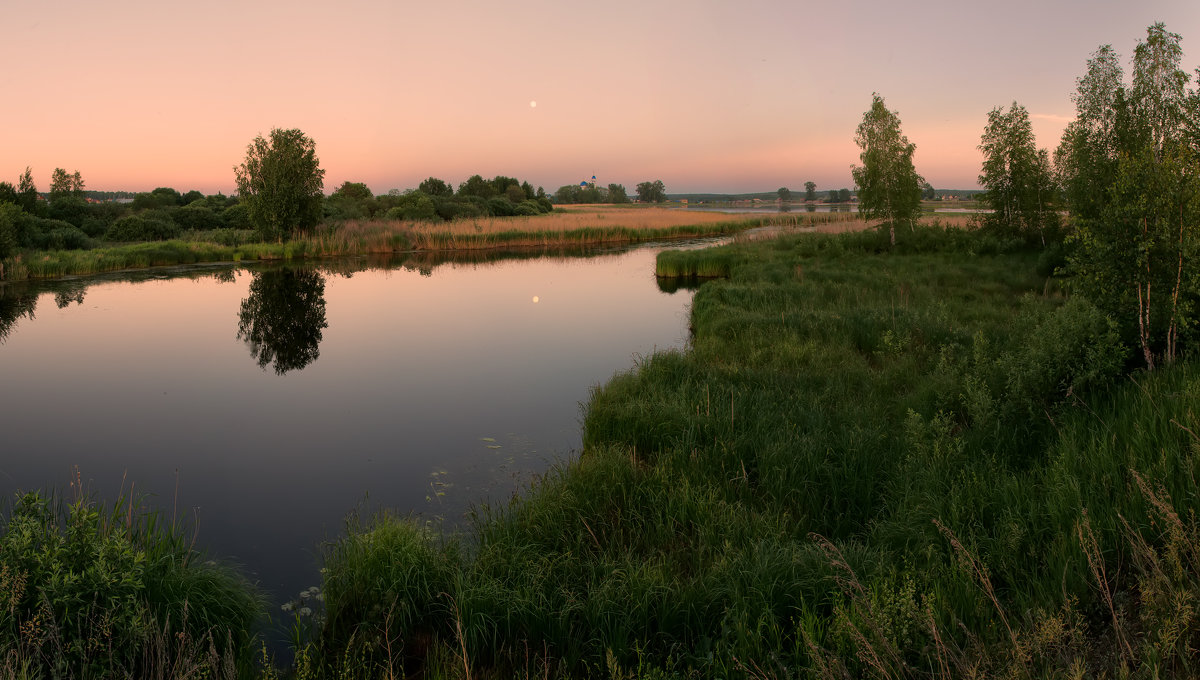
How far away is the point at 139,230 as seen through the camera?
117 feet

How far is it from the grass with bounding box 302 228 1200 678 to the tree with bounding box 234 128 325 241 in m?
32.8

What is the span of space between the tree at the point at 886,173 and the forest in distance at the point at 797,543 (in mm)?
19801

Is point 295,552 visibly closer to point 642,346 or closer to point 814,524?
point 814,524

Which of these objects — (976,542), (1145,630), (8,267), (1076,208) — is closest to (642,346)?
(976,542)

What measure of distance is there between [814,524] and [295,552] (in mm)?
4614

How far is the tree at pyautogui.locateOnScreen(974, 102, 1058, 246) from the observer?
75.4 feet

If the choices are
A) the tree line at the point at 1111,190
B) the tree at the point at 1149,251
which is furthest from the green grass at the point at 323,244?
the tree at the point at 1149,251

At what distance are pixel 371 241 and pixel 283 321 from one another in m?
21.1

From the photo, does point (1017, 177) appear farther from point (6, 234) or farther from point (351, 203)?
point (351, 203)

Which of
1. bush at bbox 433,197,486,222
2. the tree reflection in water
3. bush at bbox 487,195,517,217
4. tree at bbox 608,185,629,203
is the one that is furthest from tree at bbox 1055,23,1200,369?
tree at bbox 608,185,629,203

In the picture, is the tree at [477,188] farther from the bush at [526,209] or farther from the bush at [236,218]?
the bush at [236,218]

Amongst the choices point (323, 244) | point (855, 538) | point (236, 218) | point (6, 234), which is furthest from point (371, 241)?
point (855, 538)

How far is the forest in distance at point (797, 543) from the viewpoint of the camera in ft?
10.2

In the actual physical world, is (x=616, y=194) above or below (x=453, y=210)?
above
